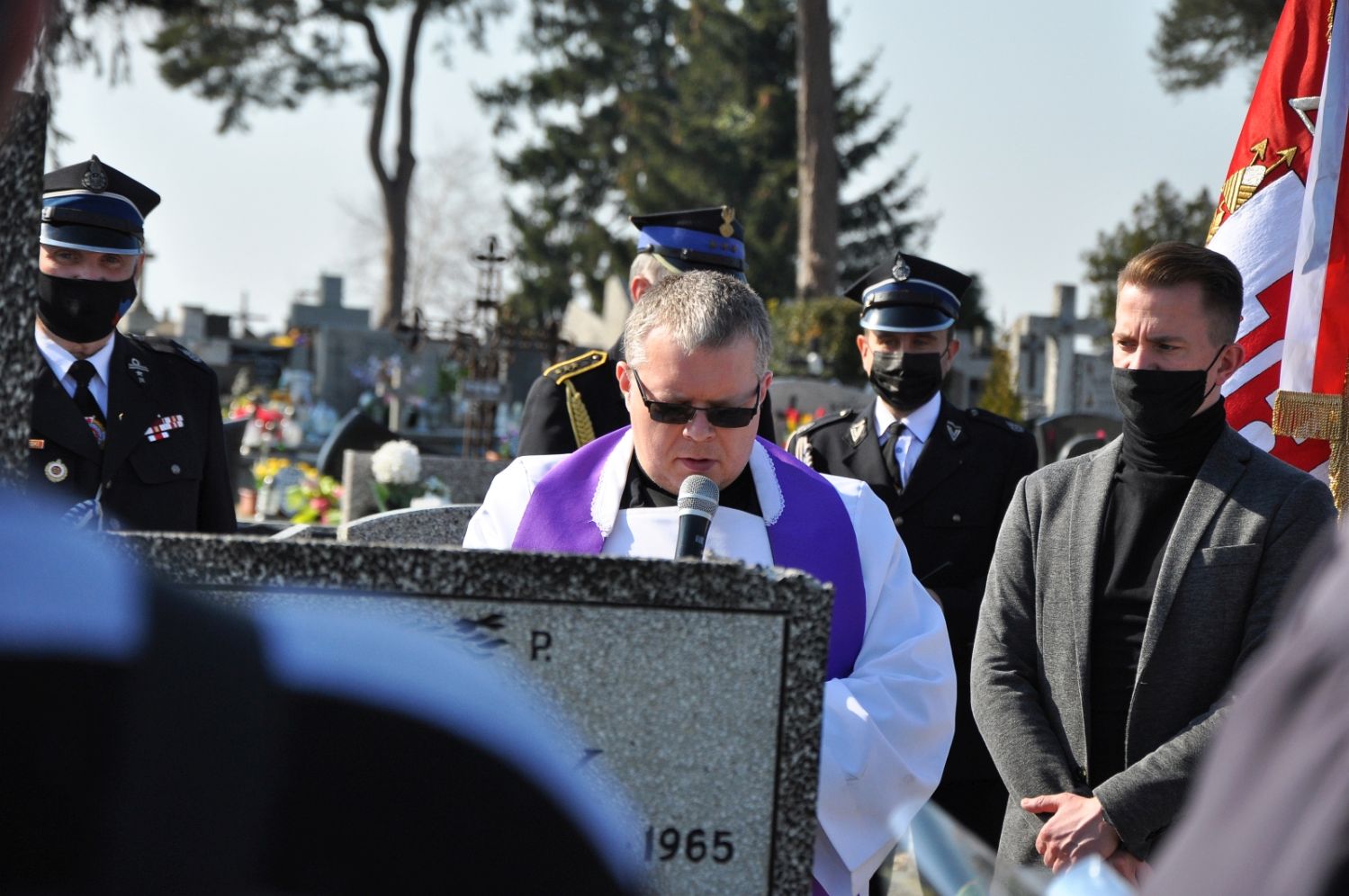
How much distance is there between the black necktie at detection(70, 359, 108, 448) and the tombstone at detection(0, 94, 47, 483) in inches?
97.8

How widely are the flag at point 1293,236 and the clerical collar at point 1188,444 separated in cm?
84

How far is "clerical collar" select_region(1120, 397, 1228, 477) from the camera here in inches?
128

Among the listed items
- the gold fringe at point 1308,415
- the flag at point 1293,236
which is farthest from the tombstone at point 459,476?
the gold fringe at point 1308,415

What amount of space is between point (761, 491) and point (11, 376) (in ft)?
5.07

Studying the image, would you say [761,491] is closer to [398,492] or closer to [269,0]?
[398,492]

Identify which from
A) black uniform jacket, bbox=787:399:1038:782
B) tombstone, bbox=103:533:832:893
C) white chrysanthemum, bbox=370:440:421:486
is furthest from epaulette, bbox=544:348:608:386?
white chrysanthemum, bbox=370:440:421:486

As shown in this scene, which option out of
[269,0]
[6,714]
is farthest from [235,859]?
[269,0]

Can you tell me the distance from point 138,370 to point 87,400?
17cm

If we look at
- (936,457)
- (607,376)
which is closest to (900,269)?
(936,457)

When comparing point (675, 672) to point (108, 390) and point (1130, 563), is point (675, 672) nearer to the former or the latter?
point (1130, 563)

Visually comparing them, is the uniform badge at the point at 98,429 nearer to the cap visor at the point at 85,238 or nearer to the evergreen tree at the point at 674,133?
the cap visor at the point at 85,238

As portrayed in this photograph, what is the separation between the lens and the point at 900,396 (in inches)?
189

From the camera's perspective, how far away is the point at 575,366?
15.0ft

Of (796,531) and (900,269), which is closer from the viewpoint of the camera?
(796,531)
